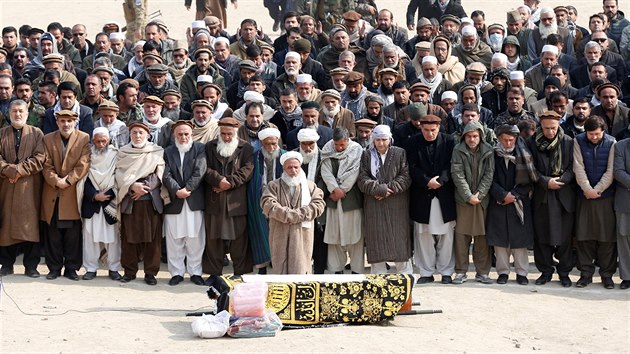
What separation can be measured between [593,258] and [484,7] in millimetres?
14981

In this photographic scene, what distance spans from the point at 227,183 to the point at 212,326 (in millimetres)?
2474

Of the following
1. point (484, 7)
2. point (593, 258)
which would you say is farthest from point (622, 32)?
point (484, 7)

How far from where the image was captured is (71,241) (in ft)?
40.2

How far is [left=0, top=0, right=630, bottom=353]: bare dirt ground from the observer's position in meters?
9.63

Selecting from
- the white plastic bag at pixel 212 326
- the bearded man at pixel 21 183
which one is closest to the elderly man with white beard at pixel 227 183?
the bearded man at pixel 21 183

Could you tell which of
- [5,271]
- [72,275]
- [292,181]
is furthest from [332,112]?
[5,271]

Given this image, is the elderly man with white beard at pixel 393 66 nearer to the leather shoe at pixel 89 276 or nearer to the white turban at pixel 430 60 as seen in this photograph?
the white turban at pixel 430 60

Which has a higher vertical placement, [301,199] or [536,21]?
[536,21]

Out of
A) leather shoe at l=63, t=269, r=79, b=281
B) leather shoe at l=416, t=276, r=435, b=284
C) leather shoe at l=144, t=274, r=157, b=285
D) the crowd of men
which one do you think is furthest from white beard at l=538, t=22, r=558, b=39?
leather shoe at l=63, t=269, r=79, b=281

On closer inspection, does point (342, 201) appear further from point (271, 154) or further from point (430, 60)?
point (430, 60)

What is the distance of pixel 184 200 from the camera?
39.8 ft

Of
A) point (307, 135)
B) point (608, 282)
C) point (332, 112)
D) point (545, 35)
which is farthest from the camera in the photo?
point (545, 35)

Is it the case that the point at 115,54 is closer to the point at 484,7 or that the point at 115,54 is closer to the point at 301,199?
the point at 301,199

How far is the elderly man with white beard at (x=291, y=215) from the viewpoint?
1103 centimetres
